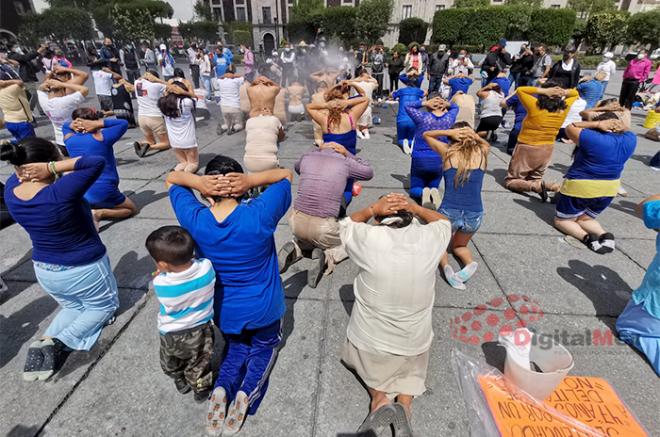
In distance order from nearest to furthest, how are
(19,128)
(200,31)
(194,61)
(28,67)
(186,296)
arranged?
(186,296)
(19,128)
(28,67)
(194,61)
(200,31)

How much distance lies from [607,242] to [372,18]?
2048 inches

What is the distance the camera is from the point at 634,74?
11.0 metres

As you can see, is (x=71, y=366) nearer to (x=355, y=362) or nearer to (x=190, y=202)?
(x=190, y=202)

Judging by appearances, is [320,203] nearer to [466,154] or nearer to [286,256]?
[286,256]

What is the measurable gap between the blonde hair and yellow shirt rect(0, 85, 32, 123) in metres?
7.91

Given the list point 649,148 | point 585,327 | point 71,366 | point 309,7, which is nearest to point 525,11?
point 309,7

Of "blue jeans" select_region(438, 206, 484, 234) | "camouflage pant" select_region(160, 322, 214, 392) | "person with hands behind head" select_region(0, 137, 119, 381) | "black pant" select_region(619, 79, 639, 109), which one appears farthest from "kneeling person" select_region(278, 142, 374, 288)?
"black pant" select_region(619, 79, 639, 109)

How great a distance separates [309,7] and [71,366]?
63364 millimetres

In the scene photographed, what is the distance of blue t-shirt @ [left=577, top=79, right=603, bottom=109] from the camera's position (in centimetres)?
911

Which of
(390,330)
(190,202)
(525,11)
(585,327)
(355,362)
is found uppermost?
(525,11)

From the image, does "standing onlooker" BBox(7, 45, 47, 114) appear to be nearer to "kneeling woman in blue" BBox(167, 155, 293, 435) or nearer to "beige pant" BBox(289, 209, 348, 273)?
"beige pant" BBox(289, 209, 348, 273)

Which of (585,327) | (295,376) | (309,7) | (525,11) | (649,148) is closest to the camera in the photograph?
(295,376)

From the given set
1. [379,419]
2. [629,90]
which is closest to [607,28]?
[629,90]

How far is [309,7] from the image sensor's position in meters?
54.9
